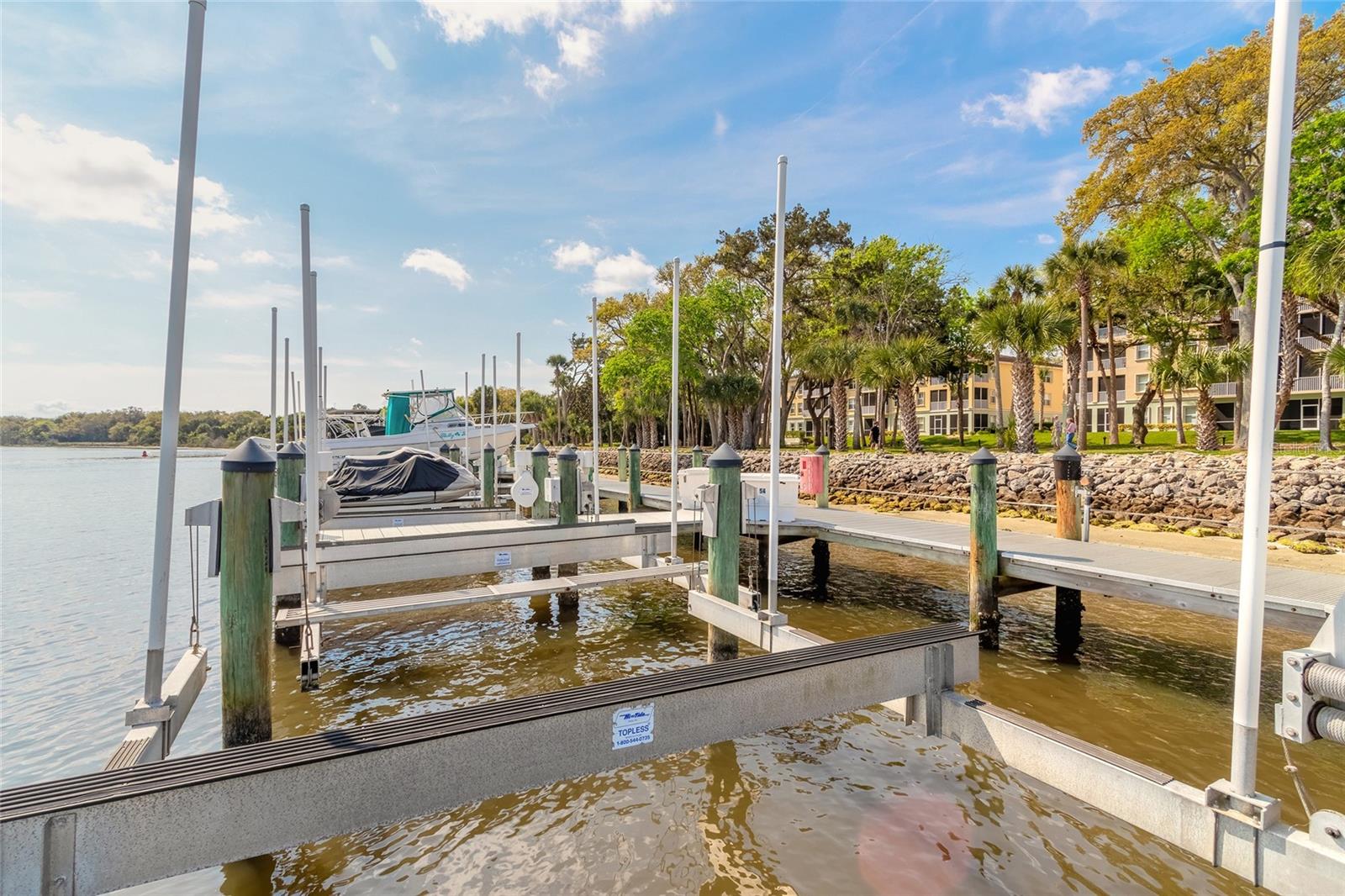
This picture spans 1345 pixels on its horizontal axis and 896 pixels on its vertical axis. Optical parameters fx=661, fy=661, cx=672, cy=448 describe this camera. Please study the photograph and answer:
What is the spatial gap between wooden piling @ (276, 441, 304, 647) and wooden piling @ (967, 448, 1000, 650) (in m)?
8.66

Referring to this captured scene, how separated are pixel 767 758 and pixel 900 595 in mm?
6478

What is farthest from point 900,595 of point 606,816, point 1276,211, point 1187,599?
point 1276,211

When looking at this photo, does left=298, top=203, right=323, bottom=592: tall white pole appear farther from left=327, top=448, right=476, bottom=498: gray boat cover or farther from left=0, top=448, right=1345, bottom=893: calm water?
left=327, top=448, right=476, bottom=498: gray boat cover

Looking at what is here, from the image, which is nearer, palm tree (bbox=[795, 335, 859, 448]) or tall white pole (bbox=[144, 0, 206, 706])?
tall white pole (bbox=[144, 0, 206, 706])

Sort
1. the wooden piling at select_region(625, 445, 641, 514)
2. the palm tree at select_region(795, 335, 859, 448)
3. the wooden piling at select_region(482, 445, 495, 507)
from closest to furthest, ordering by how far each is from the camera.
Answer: the wooden piling at select_region(482, 445, 495, 507) → the wooden piling at select_region(625, 445, 641, 514) → the palm tree at select_region(795, 335, 859, 448)

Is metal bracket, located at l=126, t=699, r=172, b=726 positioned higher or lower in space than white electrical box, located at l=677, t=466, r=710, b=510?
lower

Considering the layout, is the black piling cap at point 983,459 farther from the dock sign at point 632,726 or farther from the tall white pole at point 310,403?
the tall white pole at point 310,403

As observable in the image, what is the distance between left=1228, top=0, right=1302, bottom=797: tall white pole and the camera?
277cm

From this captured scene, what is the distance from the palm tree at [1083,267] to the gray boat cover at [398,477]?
23.2 m

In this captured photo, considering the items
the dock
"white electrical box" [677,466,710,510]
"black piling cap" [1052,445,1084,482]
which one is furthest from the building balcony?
"white electrical box" [677,466,710,510]

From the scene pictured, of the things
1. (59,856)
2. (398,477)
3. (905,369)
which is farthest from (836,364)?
(59,856)

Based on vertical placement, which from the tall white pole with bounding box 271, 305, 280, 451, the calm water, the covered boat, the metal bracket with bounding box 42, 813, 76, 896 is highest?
the tall white pole with bounding box 271, 305, 280, 451

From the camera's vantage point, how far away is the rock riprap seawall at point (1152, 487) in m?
12.7

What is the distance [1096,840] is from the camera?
14.8 ft
